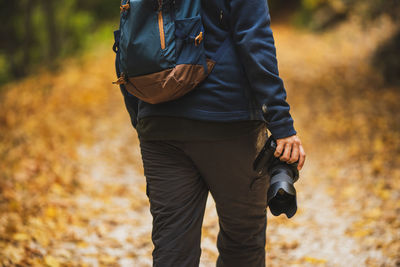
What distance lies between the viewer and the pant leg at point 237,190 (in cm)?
190

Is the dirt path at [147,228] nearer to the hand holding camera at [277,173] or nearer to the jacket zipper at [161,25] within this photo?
the hand holding camera at [277,173]

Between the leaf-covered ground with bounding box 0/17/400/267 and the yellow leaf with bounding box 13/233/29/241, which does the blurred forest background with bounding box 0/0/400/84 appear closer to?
the leaf-covered ground with bounding box 0/17/400/267

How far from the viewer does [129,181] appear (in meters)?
5.22

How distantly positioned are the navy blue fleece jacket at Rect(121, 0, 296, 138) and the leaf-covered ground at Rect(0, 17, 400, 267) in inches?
74.0

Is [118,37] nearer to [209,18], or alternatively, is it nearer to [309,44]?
[209,18]

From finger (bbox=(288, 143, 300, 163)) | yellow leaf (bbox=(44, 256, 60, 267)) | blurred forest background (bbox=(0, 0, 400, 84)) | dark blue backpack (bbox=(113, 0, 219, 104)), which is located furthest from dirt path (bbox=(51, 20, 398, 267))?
blurred forest background (bbox=(0, 0, 400, 84))

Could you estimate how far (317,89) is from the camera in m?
9.43

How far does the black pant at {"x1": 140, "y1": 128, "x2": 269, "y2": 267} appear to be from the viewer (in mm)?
1913

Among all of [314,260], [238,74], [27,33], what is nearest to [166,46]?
[238,74]

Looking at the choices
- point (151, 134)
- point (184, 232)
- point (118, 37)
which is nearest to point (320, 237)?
point (184, 232)

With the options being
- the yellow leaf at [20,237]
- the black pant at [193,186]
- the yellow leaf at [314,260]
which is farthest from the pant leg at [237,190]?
the yellow leaf at [20,237]

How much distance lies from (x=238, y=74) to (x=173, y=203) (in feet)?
2.26

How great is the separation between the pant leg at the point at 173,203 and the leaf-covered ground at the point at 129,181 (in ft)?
4.72

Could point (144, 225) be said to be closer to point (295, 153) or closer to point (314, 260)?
point (314, 260)
